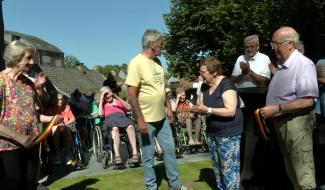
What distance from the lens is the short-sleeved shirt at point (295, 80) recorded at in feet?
12.0

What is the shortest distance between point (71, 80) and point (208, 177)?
38.7 meters

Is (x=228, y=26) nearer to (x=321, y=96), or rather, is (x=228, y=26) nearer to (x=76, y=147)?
(x=76, y=147)

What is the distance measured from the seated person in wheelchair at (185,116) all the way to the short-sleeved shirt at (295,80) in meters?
5.21

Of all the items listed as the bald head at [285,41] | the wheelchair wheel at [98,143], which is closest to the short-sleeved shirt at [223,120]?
the bald head at [285,41]

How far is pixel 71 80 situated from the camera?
43500 mm

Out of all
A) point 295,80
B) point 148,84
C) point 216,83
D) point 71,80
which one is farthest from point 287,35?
point 71,80

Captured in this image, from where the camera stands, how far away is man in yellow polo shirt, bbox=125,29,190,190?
474 centimetres

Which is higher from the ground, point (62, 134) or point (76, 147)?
point (62, 134)

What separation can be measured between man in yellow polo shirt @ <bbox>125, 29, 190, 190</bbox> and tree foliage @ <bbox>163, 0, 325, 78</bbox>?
13.8 m

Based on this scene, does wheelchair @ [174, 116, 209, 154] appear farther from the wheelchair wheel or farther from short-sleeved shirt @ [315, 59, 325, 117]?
short-sleeved shirt @ [315, 59, 325, 117]

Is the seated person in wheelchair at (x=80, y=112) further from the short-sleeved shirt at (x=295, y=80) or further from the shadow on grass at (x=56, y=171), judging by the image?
the short-sleeved shirt at (x=295, y=80)

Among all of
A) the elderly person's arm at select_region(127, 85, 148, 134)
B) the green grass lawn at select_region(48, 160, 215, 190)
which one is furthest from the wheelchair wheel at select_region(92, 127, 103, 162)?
the elderly person's arm at select_region(127, 85, 148, 134)

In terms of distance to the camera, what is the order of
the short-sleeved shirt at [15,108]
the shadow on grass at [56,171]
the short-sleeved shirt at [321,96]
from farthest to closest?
1. the shadow on grass at [56,171]
2. the short-sleeved shirt at [321,96]
3. the short-sleeved shirt at [15,108]

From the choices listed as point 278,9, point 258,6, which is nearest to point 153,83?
point 278,9
